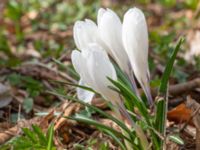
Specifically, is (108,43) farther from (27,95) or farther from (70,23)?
(70,23)

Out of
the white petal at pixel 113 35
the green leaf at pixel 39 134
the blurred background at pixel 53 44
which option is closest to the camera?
the white petal at pixel 113 35

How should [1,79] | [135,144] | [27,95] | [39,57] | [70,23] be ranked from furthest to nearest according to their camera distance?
[70,23] < [39,57] < [1,79] < [27,95] < [135,144]

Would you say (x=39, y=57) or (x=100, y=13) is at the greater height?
(x=39, y=57)

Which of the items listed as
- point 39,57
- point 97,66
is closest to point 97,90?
point 97,66

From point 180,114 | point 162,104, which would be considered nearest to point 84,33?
point 162,104

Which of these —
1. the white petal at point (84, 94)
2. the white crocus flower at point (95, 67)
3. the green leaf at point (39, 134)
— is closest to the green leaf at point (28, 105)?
the green leaf at point (39, 134)

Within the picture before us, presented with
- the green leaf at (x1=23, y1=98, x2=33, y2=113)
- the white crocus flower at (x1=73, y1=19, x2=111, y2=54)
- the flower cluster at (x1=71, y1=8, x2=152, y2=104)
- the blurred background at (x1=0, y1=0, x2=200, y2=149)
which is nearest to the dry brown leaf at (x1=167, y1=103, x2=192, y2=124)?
the blurred background at (x1=0, y1=0, x2=200, y2=149)

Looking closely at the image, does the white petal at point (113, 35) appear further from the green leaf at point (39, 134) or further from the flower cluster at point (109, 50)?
the green leaf at point (39, 134)

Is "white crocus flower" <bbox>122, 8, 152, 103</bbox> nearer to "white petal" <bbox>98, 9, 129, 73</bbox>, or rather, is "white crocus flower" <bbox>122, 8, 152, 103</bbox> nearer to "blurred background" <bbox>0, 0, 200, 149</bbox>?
"white petal" <bbox>98, 9, 129, 73</bbox>
